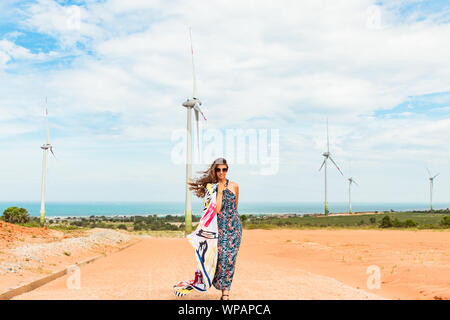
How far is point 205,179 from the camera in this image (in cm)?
865

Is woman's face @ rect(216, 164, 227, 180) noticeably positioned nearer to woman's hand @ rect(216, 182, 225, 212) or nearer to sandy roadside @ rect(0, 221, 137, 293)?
woman's hand @ rect(216, 182, 225, 212)

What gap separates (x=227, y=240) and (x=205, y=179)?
1.21 meters

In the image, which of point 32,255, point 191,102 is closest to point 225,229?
point 32,255

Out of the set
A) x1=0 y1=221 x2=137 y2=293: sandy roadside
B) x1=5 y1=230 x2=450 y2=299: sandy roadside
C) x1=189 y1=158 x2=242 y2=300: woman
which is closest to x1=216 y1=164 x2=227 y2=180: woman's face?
x1=189 y1=158 x2=242 y2=300: woman

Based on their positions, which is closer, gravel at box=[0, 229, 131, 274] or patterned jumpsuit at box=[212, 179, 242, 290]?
patterned jumpsuit at box=[212, 179, 242, 290]

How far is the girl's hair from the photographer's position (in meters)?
8.47

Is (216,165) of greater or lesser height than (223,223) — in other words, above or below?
above

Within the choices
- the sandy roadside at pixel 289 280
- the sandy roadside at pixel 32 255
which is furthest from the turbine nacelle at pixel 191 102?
the sandy roadside at pixel 289 280

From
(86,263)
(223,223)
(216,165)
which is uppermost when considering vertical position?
(216,165)

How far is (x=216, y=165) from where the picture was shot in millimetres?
8445
